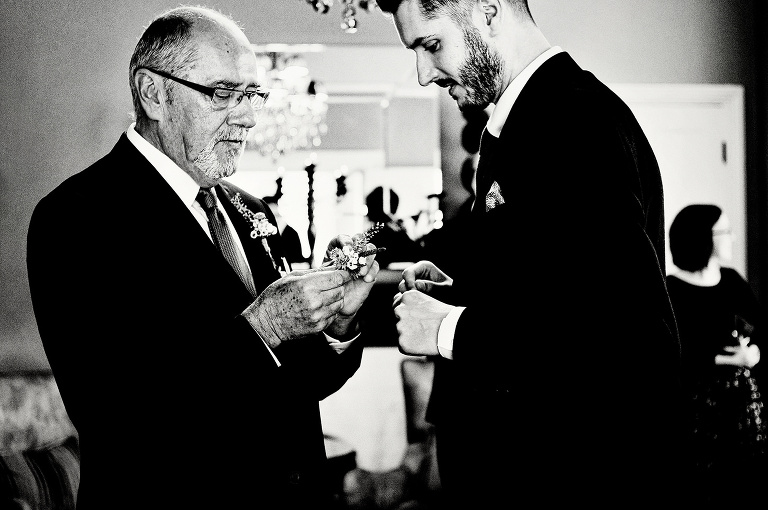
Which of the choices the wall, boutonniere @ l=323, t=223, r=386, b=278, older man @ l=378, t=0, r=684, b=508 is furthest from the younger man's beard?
the wall

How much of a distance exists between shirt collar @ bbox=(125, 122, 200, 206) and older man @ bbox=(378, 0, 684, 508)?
2.34 ft

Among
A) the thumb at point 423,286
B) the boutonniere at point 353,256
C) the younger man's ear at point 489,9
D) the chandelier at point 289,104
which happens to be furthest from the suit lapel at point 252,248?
the chandelier at point 289,104

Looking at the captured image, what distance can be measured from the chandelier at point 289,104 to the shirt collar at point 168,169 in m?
2.42

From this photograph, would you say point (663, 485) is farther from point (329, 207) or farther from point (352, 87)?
point (352, 87)

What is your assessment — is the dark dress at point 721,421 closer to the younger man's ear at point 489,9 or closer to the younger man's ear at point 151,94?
the younger man's ear at point 489,9

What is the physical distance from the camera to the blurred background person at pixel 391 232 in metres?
4.13

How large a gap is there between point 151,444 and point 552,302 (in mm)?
898

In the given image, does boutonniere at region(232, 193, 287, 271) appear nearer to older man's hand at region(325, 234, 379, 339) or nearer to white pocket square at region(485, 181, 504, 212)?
older man's hand at region(325, 234, 379, 339)

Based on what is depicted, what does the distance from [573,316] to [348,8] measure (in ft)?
9.39

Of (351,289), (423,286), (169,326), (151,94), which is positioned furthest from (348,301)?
(151,94)

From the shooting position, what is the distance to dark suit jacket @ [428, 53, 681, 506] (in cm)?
136

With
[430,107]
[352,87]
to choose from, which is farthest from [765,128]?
[352,87]

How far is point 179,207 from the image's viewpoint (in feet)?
5.41

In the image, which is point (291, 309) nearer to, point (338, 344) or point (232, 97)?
point (338, 344)
